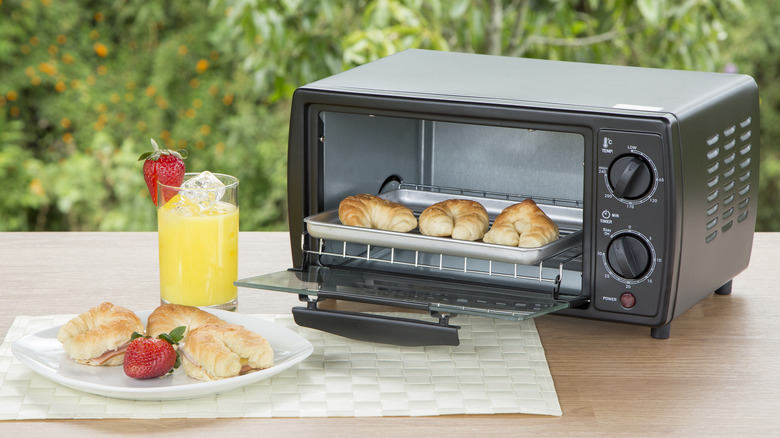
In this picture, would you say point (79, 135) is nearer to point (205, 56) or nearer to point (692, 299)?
point (205, 56)

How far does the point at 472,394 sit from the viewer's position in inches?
43.8

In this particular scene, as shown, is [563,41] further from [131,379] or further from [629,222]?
[131,379]

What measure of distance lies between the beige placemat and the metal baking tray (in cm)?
12

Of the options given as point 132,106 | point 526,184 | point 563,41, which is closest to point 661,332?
point 526,184

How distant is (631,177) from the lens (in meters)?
1.17

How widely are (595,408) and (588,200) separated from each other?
0.26 meters

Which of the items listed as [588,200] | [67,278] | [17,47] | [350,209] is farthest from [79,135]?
[588,200]

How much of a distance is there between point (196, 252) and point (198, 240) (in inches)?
0.6

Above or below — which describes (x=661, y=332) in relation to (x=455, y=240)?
below

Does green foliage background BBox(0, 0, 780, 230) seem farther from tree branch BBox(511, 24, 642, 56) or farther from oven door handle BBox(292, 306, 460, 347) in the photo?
oven door handle BBox(292, 306, 460, 347)

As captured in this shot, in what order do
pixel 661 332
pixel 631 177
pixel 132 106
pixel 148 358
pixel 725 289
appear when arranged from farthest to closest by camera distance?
pixel 132 106 → pixel 725 289 → pixel 661 332 → pixel 631 177 → pixel 148 358

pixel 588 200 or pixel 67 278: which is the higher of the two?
pixel 588 200

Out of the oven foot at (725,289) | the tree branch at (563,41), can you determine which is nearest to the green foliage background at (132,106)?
the tree branch at (563,41)

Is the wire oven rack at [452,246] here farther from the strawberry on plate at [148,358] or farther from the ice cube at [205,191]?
the strawberry on plate at [148,358]
